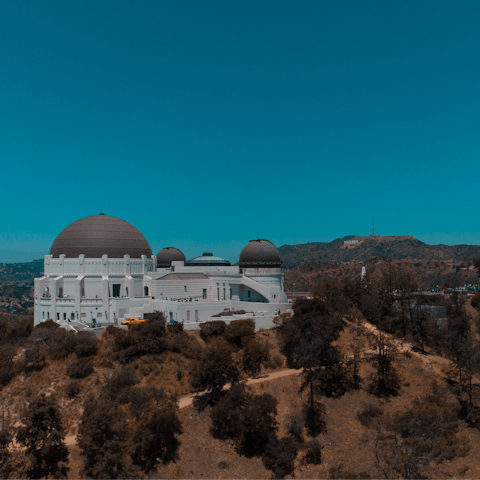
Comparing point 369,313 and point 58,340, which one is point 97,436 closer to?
point 58,340

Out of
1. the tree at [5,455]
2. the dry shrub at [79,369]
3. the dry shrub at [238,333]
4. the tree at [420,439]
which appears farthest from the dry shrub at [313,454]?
the tree at [5,455]

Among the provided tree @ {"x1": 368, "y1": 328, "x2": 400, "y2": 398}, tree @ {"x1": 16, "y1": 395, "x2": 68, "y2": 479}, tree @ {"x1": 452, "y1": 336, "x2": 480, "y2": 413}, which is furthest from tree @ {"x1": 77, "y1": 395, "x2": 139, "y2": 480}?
tree @ {"x1": 452, "y1": 336, "x2": 480, "y2": 413}

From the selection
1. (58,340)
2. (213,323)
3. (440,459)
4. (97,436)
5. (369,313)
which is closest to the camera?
(97,436)

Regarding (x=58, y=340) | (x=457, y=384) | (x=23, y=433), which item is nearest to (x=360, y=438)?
(x=457, y=384)

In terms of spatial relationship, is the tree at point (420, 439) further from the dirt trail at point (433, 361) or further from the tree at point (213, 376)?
the tree at point (213, 376)

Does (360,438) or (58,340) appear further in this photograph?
(58,340)

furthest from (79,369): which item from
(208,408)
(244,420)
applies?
(244,420)

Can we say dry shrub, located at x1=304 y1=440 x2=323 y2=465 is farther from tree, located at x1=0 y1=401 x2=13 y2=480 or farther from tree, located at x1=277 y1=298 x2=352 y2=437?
tree, located at x1=0 y1=401 x2=13 y2=480

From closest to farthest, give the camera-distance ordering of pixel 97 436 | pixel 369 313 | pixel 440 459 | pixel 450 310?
pixel 97 436 < pixel 440 459 < pixel 369 313 < pixel 450 310
